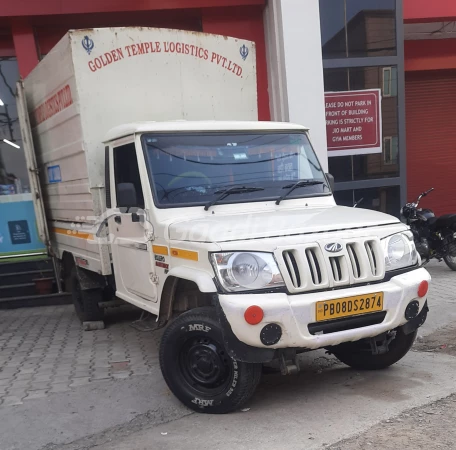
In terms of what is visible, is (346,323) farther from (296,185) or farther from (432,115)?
(432,115)

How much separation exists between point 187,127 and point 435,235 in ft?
17.2

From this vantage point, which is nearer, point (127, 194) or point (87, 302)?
point (127, 194)

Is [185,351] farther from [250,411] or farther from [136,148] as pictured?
[136,148]

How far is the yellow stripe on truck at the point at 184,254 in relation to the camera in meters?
3.40

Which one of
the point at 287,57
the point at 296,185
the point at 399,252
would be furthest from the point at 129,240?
the point at 287,57

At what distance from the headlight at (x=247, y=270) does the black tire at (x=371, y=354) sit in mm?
1316

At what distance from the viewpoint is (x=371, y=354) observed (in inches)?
159

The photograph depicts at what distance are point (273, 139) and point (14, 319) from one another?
4.95 meters

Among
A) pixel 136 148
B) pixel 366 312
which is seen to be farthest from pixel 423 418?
pixel 136 148

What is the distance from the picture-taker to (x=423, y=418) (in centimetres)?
323

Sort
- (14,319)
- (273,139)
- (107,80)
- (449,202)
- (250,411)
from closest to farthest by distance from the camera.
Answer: (250,411) < (273,139) < (107,80) < (14,319) < (449,202)

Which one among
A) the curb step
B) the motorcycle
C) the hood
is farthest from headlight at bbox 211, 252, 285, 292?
the motorcycle

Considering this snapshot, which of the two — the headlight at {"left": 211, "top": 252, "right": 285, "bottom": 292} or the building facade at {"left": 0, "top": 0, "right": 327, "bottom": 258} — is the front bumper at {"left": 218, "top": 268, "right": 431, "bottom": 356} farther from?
the building facade at {"left": 0, "top": 0, "right": 327, "bottom": 258}

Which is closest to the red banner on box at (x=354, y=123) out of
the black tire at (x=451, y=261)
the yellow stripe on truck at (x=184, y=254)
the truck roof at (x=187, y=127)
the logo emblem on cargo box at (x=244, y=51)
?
the black tire at (x=451, y=261)
